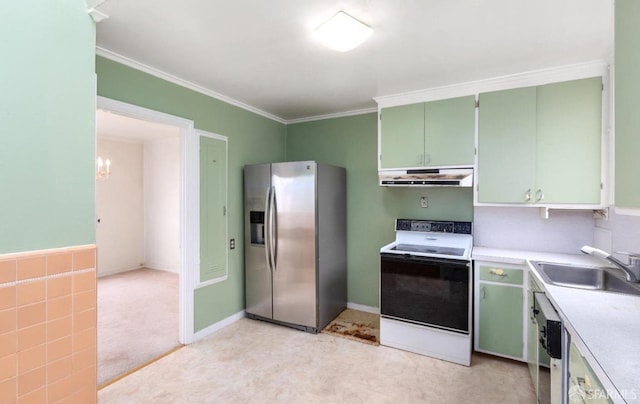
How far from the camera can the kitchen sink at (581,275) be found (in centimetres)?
191

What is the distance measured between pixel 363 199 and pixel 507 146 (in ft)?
5.28

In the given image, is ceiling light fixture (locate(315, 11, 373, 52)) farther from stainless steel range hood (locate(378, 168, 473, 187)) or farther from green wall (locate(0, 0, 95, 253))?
stainless steel range hood (locate(378, 168, 473, 187))

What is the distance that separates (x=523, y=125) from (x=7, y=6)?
10.9ft

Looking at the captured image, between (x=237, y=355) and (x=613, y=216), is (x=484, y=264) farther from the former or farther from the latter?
(x=237, y=355)

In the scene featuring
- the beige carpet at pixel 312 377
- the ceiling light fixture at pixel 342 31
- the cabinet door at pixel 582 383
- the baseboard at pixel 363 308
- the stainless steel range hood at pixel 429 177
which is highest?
the ceiling light fixture at pixel 342 31

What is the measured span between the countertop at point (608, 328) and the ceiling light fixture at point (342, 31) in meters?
1.79

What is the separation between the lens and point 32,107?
137 cm

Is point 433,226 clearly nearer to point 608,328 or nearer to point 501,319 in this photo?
point 501,319

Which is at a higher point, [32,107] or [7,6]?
[7,6]

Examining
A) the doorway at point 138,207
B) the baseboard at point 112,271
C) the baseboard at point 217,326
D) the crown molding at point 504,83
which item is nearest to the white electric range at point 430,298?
the crown molding at point 504,83

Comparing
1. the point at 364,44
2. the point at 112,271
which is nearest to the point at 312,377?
the point at 364,44

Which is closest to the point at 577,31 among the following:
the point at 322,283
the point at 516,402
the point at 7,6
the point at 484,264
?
the point at 484,264

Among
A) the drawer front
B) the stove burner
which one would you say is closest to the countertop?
the drawer front

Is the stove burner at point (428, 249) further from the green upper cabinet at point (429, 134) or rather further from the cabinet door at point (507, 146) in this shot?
the green upper cabinet at point (429, 134)
